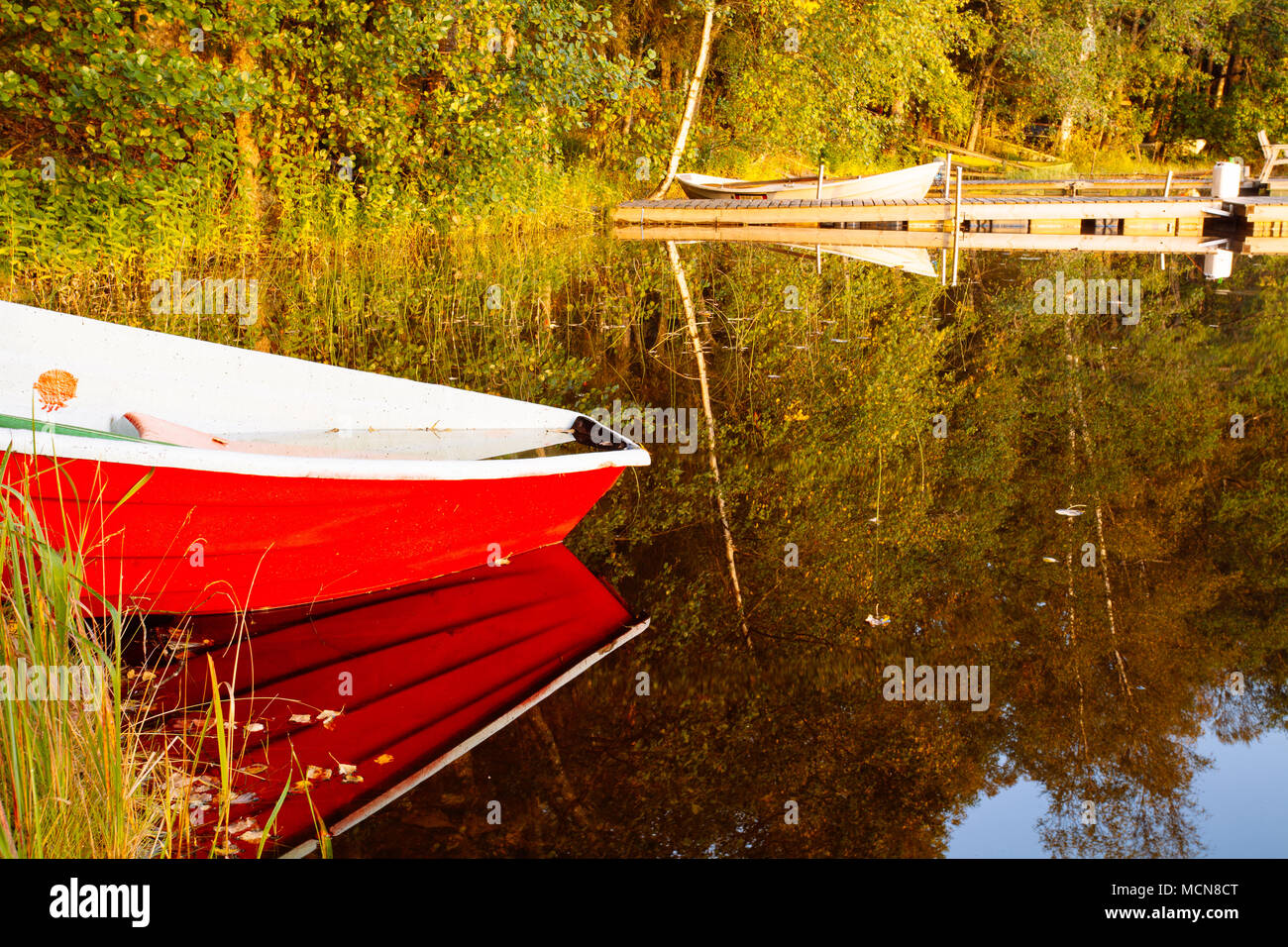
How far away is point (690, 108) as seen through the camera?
781 inches

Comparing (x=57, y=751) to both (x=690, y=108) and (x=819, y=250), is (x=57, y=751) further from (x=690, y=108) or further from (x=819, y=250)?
(x=690, y=108)

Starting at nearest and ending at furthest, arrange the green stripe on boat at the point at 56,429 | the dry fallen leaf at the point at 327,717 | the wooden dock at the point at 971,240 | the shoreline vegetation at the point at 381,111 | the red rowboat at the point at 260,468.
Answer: the dry fallen leaf at the point at 327,717
the green stripe on boat at the point at 56,429
the red rowboat at the point at 260,468
the shoreline vegetation at the point at 381,111
the wooden dock at the point at 971,240

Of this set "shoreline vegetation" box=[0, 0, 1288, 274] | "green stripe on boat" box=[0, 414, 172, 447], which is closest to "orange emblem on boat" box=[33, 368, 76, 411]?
"green stripe on boat" box=[0, 414, 172, 447]

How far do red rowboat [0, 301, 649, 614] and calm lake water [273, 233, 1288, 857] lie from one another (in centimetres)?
62

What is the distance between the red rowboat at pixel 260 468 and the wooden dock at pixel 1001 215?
13.6m

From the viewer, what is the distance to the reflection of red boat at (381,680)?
344 centimetres

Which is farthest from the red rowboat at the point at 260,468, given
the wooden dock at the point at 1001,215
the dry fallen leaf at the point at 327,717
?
the wooden dock at the point at 1001,215

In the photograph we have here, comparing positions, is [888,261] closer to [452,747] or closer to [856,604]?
[856,604]

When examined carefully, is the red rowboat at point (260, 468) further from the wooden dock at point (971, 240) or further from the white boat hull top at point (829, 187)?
the white boat hull top at point (829, 187)

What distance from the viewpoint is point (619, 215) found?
1917cm

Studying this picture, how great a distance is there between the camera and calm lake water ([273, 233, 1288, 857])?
3443 mm

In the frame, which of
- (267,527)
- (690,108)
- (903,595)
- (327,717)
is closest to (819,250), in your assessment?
(690,108)
